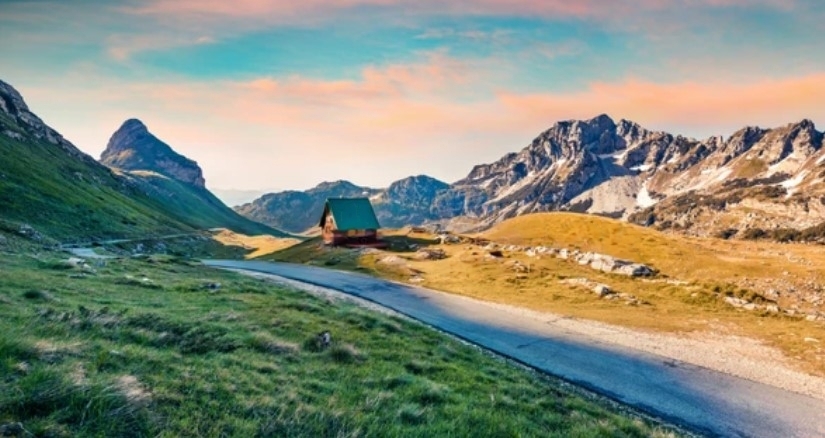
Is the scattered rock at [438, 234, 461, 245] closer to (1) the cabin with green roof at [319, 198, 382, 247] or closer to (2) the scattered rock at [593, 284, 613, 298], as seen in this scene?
(1) the cabin with green roof at [319, 198, 382, 247]

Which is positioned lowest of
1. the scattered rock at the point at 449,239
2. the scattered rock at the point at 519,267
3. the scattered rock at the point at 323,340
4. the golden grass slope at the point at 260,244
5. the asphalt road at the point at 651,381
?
the golden grass slope at the point at 260,244

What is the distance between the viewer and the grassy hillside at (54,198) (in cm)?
7831

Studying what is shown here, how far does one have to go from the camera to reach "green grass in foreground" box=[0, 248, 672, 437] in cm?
768

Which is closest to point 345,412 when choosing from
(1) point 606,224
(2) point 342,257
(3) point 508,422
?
(3) point 508,422

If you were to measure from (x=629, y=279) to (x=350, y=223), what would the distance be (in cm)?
5252

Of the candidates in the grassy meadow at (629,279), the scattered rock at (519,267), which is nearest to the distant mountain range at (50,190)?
the grassy meadow at (629,279)

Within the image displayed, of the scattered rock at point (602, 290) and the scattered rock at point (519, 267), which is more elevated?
the scattered rock at point (519, 267)

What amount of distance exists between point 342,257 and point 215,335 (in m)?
57.0

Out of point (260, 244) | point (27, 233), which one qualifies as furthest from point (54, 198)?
point (260, 244)

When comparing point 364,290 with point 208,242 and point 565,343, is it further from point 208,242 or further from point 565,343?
point 208,242

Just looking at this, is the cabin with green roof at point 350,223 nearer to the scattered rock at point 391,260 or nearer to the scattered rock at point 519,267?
the scattered rock at point 391,260

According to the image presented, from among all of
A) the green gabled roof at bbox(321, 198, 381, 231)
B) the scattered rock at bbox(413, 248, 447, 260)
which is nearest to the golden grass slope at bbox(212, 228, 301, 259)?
the green gabled roof at bbox(321, 198, 381, 231)

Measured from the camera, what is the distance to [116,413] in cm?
741

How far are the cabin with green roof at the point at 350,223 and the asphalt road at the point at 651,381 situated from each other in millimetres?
53711
